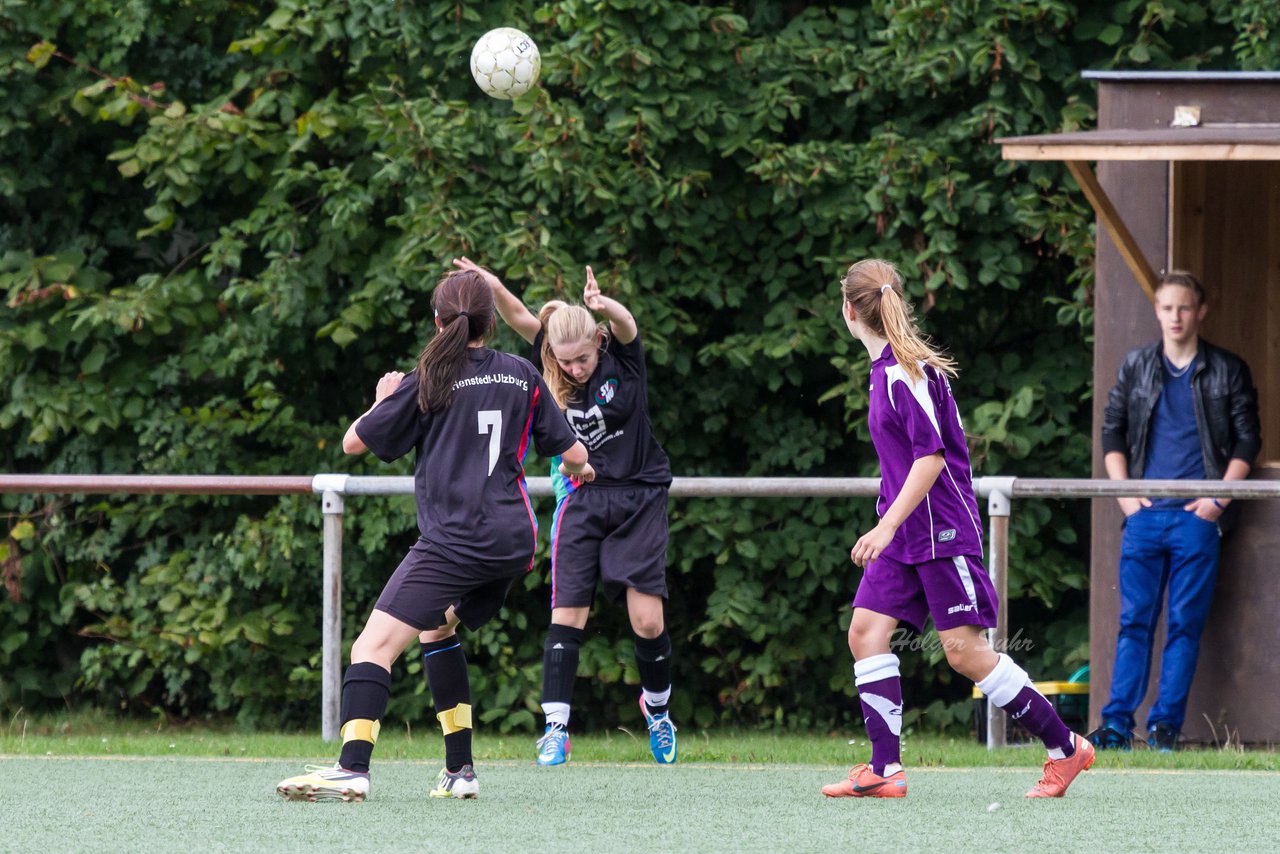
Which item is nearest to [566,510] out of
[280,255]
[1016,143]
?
[1016,143]

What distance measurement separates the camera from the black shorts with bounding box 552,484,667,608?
263 inches

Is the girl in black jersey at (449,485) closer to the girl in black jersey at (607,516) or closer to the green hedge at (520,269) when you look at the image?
the girl in black jersey at (607,516)

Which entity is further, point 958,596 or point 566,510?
point 566,510

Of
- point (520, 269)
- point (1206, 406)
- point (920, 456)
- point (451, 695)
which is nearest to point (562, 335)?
point (451, 695)

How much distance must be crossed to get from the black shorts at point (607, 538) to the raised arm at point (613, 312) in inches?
22.1

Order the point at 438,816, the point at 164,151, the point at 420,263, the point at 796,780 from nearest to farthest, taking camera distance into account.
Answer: the point at 438,816 < the point at 796,780 < the point at 420,263 < the point at 164,151

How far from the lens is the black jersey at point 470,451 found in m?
5.24

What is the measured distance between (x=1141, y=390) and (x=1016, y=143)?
1249 millimetres

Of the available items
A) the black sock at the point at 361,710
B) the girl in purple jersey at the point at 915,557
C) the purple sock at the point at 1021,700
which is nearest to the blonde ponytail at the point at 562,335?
the girl in purple jersey at the point at 915,557

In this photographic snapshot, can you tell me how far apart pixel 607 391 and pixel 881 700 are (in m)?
1.73

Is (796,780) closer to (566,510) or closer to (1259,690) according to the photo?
(566,510)

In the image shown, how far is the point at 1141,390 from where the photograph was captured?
25.7 feet

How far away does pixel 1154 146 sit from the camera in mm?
7293

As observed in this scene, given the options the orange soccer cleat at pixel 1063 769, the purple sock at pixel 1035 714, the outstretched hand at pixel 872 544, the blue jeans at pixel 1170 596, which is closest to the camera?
the outstretched hand at pixel 872 544
